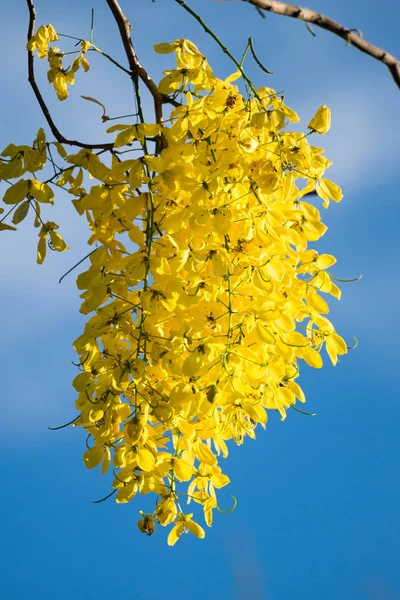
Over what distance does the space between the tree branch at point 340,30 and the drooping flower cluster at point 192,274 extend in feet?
0.69

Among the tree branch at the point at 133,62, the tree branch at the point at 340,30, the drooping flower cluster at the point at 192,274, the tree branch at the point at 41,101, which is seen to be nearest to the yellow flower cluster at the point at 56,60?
the tree branch at the point at 41,101

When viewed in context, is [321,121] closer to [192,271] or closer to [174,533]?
[192,271]

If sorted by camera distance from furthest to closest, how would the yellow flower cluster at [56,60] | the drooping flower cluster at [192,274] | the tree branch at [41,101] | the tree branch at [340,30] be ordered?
the yellow flower cluster at [56,60]
the tree branch at [41,101]
the drooping flower cluster at [192,274]
the tree branch at [340,30]

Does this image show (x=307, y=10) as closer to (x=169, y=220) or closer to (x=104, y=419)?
(x=169, y=220)

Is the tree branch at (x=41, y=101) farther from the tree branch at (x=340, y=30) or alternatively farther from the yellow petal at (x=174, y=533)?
the yellow petal at (x=174, y=533)

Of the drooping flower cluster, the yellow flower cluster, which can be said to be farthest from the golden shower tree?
the yellow flower cluster

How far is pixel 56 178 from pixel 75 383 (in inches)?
12.2

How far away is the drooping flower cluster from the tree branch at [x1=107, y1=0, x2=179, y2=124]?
0.08m

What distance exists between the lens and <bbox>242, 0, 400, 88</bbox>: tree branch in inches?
30.4

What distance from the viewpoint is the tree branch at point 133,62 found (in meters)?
1.12

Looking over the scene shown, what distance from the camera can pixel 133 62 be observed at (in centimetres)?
115

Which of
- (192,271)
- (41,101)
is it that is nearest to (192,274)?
(192,271)

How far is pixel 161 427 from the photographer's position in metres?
1.06

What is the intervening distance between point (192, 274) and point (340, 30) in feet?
1.10
